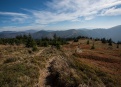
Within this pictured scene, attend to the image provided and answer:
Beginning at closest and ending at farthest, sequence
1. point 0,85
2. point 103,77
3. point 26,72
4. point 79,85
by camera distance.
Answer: point 0,85, point 79,85, point 26,72, point 103,77

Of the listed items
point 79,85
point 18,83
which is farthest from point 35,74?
point 79,85

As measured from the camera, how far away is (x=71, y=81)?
1590 cm

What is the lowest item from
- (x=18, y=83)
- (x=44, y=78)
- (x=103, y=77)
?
(x=103, y=77)

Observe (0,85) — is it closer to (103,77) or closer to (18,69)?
(18,69)

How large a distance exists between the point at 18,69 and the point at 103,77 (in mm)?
13368

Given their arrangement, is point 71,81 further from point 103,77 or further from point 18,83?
point 103,77

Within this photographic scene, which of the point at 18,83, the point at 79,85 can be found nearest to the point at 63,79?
the point at 79,85

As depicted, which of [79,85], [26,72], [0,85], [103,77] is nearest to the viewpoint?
[0,85]

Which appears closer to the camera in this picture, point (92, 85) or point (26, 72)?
point (92, 85)

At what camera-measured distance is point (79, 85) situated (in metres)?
15.0

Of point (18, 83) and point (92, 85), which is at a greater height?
point (18, 83)

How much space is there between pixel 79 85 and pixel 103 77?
26.5 feet

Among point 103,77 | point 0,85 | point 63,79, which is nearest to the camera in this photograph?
point 0,85

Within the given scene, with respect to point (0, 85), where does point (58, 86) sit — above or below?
below
